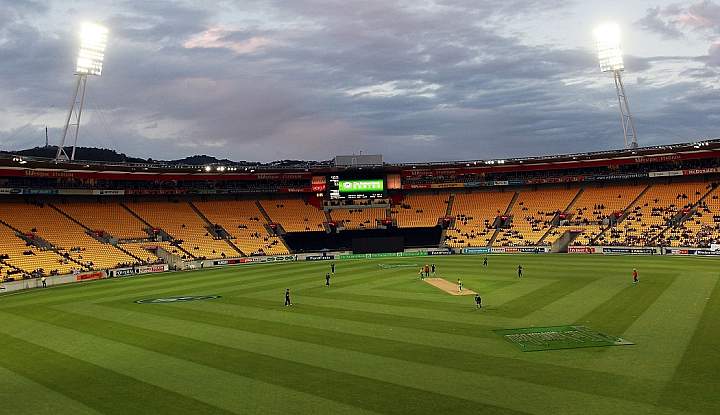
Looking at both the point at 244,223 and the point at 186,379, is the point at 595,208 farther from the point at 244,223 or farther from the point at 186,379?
the point at 186,379

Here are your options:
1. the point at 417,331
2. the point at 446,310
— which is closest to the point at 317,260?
the point at 446,310

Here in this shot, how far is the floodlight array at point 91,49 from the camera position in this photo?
64.2 meters

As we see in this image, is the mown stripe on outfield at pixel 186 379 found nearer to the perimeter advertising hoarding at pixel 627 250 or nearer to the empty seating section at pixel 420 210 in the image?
the perimeter advertising hoarding at pixel 627 250

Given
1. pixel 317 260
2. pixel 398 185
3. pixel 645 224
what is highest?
pixel 398 185

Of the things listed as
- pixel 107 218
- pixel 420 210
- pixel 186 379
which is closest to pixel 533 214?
pixel 420 210

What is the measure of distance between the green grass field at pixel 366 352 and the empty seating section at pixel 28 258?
40.0 ft

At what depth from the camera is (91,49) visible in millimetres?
65000

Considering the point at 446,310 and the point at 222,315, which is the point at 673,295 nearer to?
the point at 446,310

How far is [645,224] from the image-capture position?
7381 centimetres

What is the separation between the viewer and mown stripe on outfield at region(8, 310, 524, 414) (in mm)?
16938

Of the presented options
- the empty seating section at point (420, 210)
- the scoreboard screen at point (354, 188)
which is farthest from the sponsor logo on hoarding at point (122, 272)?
the empty seating section at point (420, 210)

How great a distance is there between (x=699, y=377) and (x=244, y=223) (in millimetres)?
71628

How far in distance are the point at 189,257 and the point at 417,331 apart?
48.7 meters

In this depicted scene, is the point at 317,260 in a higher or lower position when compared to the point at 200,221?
lower
